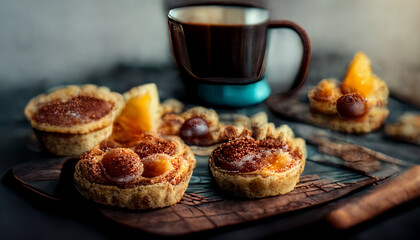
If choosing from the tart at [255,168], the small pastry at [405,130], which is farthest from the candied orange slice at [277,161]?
the small pastry at [405,130]

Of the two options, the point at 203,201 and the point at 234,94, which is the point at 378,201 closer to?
the point at 203,201

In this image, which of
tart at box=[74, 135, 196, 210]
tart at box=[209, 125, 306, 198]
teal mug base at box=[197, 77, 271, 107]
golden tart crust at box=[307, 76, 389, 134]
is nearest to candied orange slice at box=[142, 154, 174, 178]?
tart at box=[74, 135, 196, 210]

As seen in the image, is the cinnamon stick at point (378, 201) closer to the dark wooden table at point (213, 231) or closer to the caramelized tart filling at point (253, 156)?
the dark wooden table at point (213, 231)

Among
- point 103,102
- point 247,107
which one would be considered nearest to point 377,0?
point 247,107

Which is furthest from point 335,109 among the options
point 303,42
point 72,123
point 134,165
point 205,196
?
point 72,123

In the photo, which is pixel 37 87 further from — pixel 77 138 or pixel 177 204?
pixel 177 204
